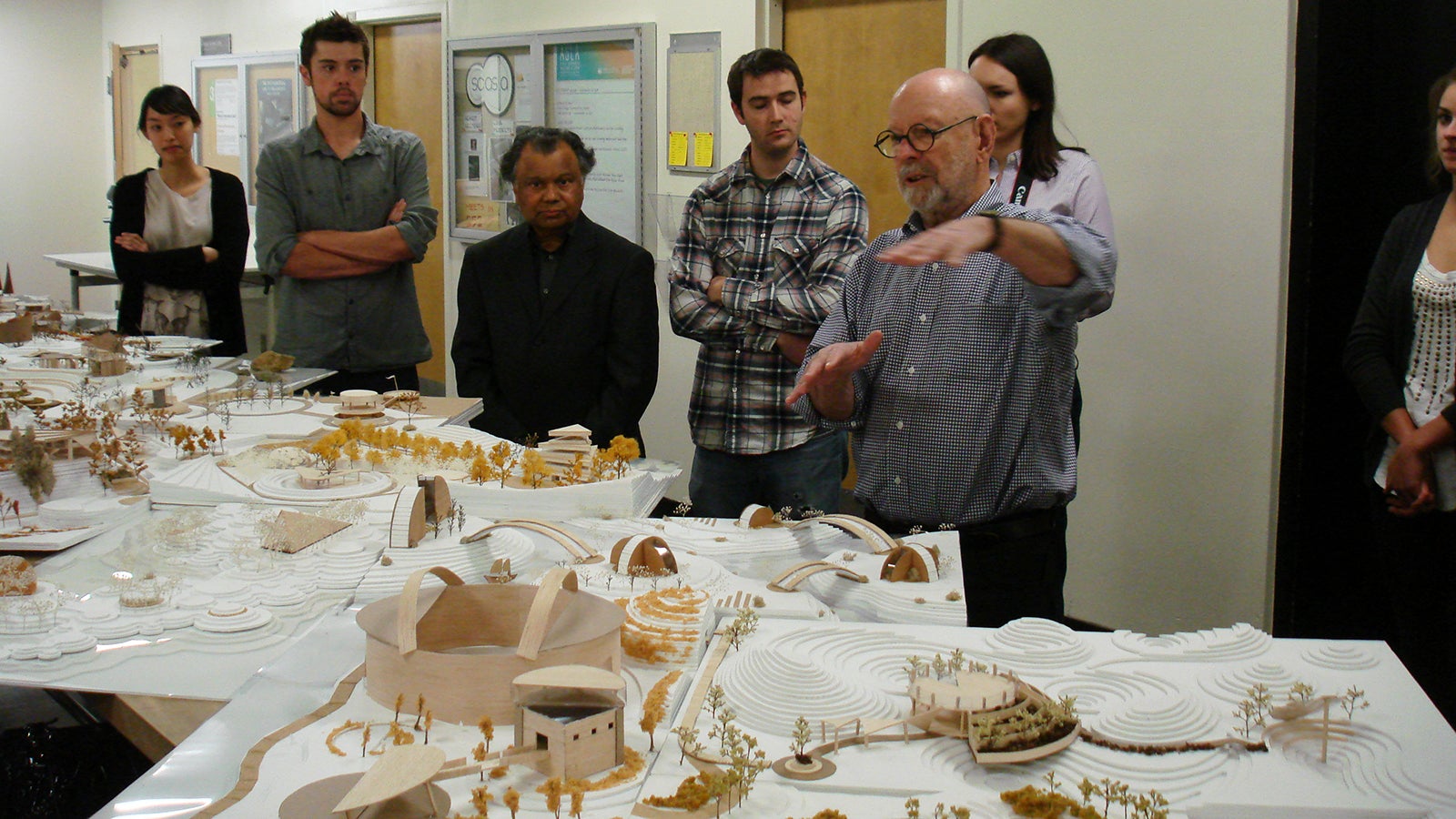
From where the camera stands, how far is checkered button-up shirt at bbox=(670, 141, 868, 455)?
3436 mm

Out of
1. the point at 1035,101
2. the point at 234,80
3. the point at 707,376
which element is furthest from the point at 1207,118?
the point at 234,80

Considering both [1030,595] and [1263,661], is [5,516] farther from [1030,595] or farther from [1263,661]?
[1263,661]

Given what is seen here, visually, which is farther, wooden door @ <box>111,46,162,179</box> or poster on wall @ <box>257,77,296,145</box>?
wooden door @ <box>111,46,162,179</box>

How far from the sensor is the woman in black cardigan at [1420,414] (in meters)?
2.77

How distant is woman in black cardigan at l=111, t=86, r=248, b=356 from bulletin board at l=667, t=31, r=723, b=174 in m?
2.06

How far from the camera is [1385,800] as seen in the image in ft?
4.40

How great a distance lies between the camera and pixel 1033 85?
3.08 metres

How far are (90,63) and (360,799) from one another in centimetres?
1146

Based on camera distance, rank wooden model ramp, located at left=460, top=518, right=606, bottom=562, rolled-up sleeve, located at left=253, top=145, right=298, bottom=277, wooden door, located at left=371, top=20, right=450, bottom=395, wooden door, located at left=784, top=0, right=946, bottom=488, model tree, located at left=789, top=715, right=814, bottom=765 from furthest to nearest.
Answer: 1. wooden door, located at left=371, top=20, right=450, bottom=395
2. wooden door, located at left=784, top=0, right=946, bottom=488
3. rolled-up sleeve, located at left=253, top=145, right=298, bottom=277
4. wooden model ramp, located at left=460, top=518, right=606, bottom=562
5. model tree, located at left=789, top=715, right=814, bottom=765

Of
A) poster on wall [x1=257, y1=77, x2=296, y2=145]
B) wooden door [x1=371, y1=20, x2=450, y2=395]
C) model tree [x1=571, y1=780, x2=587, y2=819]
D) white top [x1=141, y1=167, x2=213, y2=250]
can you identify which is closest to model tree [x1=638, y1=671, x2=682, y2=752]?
model tree [x1=571, y1=780, x2=587, y2=819]

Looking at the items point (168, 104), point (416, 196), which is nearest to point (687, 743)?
point (416, 196)

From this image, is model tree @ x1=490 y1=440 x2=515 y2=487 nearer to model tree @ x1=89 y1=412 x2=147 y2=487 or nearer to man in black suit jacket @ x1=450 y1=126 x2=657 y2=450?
man in black suit jacket @ x1=450 y1=126 x2=657 y2=450

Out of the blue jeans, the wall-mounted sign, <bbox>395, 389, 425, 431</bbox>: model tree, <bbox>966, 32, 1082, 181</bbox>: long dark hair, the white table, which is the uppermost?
the wall-mounted sign

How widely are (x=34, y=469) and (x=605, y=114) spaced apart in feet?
13.5
